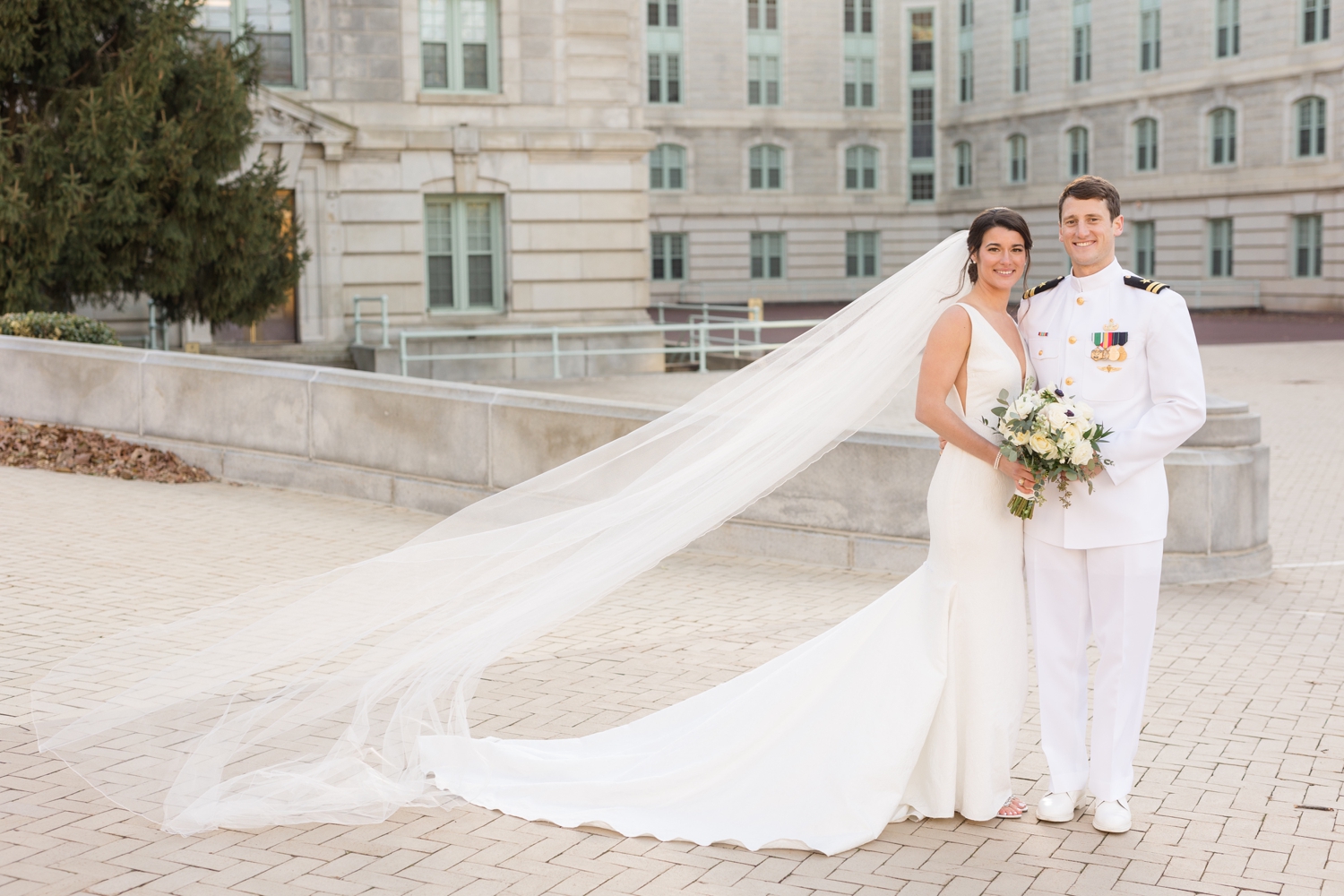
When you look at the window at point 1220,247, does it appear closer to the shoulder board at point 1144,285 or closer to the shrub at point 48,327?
the shrub at point 48,327

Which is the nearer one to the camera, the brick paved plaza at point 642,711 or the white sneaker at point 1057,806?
the brick paved plaza at point 642,711

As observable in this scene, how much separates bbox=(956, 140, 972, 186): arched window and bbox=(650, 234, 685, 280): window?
44.0 ft

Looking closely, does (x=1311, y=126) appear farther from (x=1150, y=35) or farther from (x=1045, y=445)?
(x=1045, y=445)

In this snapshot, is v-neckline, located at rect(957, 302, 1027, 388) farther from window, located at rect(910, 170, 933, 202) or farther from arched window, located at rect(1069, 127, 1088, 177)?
window, located at rect(910, 170, 933, 202)

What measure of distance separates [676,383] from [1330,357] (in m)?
14.0

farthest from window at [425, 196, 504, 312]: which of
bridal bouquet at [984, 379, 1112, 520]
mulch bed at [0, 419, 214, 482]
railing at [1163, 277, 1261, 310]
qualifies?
railing at [1163, 277, 1261, 310]

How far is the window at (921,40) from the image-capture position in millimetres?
63750

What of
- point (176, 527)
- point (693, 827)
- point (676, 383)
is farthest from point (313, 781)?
point (676, 383)

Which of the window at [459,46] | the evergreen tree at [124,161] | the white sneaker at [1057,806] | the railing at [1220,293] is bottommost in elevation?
the white sneaker at [1057,806]

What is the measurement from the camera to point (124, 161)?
17062 mm

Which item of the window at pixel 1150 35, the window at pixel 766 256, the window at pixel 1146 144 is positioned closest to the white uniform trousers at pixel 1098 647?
the window at pixel 1146 144

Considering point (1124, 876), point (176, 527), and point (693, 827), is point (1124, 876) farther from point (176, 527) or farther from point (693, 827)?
point (176, 527)

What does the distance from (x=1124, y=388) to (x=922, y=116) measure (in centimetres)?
6138

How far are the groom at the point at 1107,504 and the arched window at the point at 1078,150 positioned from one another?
53307mm
